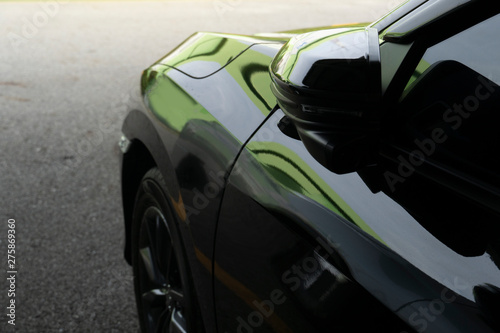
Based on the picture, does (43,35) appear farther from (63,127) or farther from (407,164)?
(407,164)

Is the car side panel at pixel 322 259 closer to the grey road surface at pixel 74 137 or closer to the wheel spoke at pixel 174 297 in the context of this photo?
the wheel spoke at pixel 174 297

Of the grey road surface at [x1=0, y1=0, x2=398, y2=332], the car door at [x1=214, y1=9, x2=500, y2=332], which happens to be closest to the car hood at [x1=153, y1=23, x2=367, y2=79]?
the car door at [x1=214, y1=9, x2=500, y2=332]

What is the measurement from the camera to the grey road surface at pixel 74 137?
321cm

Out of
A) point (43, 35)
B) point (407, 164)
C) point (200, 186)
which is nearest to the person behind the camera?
point (407, 164)

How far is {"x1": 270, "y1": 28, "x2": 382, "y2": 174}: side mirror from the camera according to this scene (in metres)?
1.29

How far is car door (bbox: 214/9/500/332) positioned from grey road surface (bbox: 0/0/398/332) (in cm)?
168

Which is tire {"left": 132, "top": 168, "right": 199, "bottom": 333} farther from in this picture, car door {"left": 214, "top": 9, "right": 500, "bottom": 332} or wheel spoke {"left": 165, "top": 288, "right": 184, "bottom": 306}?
car door {"left": 214, "top": 9, "right": 500, "bottom": 332}

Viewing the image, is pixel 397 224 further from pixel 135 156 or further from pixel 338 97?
pixel 135 156

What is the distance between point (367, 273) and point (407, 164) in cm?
26

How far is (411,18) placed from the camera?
4.72 feet

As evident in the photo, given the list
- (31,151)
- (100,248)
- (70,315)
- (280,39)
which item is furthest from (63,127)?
(280,39)

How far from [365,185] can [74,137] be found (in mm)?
4282

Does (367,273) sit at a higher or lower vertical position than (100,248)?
higher

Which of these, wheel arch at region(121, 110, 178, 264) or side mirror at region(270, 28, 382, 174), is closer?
side mirror at region(270, 28, 382, 174)
